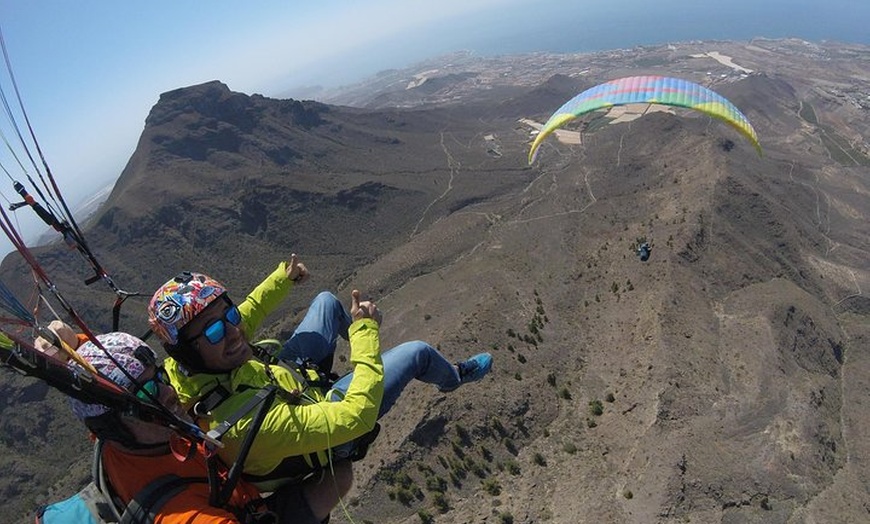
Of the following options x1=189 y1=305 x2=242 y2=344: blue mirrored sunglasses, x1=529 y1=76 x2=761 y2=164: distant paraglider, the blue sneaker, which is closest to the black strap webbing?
x1=189 y1=305 x2=242 y2=344: blue mirrored sunglasses

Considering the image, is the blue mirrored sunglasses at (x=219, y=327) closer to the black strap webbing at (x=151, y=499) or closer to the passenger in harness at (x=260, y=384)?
the passenger in harness at (x=260, y=384)

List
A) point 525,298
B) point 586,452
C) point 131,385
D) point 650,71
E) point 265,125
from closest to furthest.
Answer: point 131,385
point 586,452
point 525,298
point 265,125
point 650,71

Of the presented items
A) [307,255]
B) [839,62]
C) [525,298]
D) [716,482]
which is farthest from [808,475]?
[839,62]

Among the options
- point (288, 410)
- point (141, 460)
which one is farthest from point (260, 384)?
point (141, 460)

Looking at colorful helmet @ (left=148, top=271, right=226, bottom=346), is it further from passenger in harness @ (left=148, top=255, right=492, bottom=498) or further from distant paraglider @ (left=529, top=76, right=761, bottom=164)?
distant paraglider @ (left=529, top=76, right=761, bottom=164)

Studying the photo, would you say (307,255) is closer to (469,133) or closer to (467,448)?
(467,448)

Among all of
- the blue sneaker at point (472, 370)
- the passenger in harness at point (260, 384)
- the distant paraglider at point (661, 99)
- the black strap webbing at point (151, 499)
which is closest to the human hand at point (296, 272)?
the passenger in harness at point (260, 384)

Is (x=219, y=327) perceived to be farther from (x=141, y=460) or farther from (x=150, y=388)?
(x=141, y=460)
